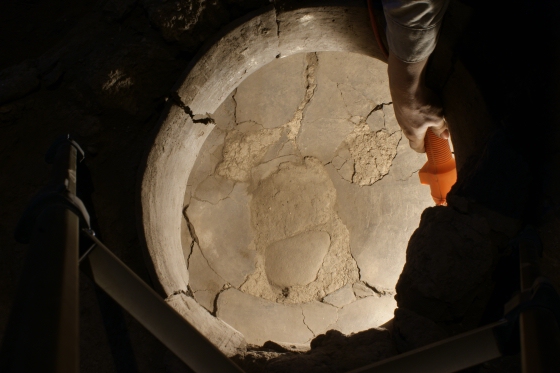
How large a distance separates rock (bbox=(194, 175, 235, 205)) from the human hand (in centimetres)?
205

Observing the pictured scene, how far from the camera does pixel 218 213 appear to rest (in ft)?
13.3

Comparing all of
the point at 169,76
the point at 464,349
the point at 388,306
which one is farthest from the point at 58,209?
the point at 388,306

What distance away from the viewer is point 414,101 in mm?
2160

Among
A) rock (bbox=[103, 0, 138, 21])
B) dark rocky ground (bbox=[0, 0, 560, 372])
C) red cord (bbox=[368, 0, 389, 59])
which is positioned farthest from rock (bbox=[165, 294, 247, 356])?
red cord (bbox=[368, 0, 389, 59])

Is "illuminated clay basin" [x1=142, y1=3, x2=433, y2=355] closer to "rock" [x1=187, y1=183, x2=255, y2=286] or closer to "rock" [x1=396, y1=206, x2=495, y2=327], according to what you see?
"rock" [x1=187, y1=183, x2=255, y2=286]

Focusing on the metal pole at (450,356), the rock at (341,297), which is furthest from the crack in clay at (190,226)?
the metal pole at (450,356)

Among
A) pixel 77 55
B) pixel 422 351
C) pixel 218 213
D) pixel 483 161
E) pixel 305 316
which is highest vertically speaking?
pixel 77 55

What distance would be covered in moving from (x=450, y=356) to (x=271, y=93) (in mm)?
3236

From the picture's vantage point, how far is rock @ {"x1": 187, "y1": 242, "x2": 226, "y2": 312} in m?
3.84

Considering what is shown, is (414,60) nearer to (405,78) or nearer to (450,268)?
(405,78)

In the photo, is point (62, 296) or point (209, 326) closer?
point (62, 296)

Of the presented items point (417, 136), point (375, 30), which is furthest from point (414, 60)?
point (417, 136)

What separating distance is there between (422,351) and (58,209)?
108cm

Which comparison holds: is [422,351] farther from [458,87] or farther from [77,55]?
[77,55]
